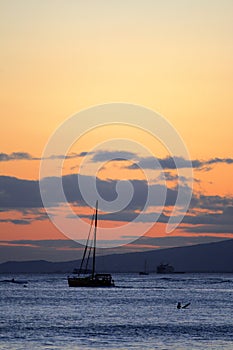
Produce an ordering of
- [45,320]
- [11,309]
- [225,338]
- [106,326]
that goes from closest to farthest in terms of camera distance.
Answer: [225,338] < [106,326] < [45,320] < [11,309]

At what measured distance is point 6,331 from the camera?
280ft

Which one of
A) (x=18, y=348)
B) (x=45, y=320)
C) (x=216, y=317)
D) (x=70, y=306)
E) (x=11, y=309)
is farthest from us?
(x=70, y=306)

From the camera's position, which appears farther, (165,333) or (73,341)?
(165,333)

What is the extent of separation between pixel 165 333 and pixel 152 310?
40.0 meters

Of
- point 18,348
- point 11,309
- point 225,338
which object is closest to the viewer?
point 18,348

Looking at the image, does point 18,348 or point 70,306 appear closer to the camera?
point 18,348

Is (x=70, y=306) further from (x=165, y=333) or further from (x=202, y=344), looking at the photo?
(x=202, y=344)

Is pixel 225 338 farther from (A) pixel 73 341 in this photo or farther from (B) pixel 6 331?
(B) pixel 6 331

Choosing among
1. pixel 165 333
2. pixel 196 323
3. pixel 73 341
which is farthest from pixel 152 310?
pixel 73 341

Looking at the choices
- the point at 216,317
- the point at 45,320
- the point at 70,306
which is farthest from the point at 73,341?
the point at 70,306

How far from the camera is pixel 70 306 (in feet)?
446

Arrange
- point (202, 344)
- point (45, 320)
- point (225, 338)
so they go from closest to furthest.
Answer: point (202, 344)
point (225, 338)
point (45, 320)

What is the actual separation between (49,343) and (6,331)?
11.9m

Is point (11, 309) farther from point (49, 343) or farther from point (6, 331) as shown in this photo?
point (49, 343)
